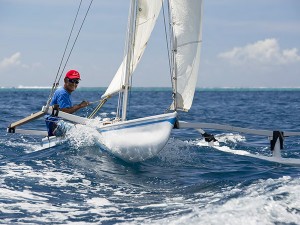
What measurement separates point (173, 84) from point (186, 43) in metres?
0.91

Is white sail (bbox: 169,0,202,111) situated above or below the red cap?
above

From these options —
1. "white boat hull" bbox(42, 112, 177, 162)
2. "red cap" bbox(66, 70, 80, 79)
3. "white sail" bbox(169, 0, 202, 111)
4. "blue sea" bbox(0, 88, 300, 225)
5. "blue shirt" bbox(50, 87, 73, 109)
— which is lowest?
"blue sea" bbox(0, 88, 300, 225)

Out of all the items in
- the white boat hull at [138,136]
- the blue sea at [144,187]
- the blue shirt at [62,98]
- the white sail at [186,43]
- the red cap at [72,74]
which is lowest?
the blue sea at [144,187]

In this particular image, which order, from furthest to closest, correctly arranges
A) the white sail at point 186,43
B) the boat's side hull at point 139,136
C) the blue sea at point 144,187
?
the white sail at point 186,43
the boat's side hull at point 139,136
the blue sea at point 144,187

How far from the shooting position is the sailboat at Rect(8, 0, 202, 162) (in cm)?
1055

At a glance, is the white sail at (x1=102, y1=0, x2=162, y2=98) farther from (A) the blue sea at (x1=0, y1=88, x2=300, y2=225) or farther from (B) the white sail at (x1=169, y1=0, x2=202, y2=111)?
(A) the blue sea at (x1=0, y1=88, x2=300, y2=225)

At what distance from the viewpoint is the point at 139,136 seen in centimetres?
1069

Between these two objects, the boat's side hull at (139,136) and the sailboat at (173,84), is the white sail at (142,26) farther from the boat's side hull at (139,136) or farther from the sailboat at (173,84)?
the boat's side hull at (139,136)

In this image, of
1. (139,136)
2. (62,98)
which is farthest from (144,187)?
(62,98)

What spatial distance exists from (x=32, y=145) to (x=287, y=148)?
779 cm

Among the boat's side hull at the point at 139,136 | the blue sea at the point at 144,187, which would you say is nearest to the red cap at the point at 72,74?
the blue sea at the point at 144,187

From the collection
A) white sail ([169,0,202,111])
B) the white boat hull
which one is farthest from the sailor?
white sail ([169,0,202,111])

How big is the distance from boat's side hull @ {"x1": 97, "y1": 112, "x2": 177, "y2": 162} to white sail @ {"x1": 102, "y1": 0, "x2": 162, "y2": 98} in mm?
1481

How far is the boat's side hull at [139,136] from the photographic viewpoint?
34.3ft
